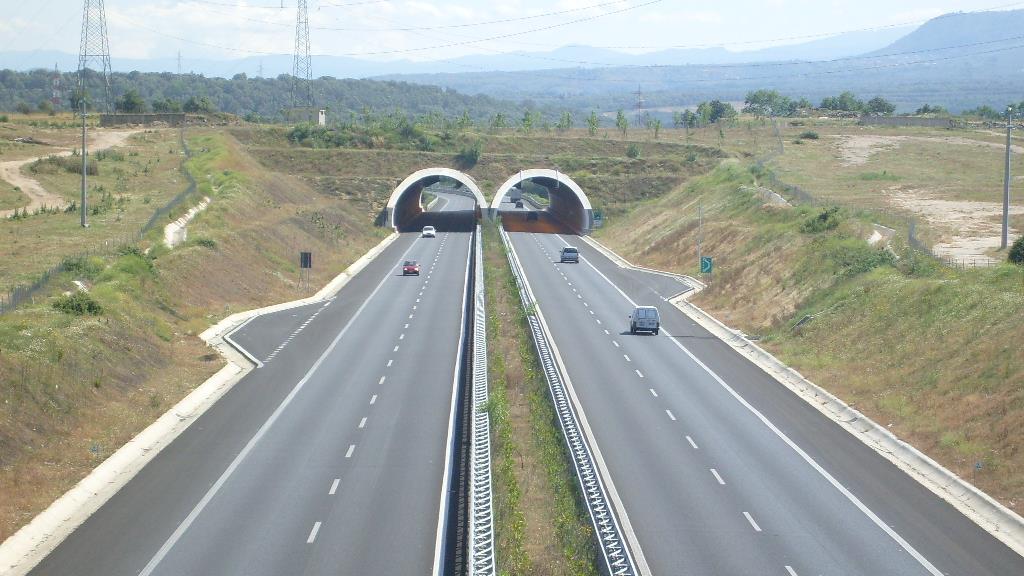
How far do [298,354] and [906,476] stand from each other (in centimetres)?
2482

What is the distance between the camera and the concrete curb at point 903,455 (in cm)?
2434

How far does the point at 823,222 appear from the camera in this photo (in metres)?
63.6

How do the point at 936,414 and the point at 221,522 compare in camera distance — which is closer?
the point at 221,522

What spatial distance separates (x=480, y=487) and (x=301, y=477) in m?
5.59

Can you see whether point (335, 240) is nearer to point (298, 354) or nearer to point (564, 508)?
point (298, 354)

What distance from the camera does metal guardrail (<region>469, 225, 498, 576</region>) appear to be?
65.0ft

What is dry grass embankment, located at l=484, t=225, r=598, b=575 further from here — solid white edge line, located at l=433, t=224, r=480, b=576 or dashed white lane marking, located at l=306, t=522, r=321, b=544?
dashed white lane marking, located at l=306, t=522, r=321, b=544

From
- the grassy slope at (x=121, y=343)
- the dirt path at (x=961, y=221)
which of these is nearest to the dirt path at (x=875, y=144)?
the dirt path at (x=961, y=221)

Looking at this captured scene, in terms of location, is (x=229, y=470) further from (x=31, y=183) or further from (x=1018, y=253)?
(x=31, y=183)

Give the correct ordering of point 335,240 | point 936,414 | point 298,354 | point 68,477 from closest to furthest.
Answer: point 68,477 → point 936,414 → point 298,354 → point 335,240

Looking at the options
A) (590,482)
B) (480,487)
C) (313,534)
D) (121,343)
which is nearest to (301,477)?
(313,534)

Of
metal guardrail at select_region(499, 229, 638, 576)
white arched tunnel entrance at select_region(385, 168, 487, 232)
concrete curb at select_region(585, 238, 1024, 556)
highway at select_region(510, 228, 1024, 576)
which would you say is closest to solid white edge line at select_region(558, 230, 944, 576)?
highway at select_region(510, 228, 1024, 576)

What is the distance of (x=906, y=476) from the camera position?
2842 centimetres

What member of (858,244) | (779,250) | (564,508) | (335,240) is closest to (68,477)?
(564,508)
